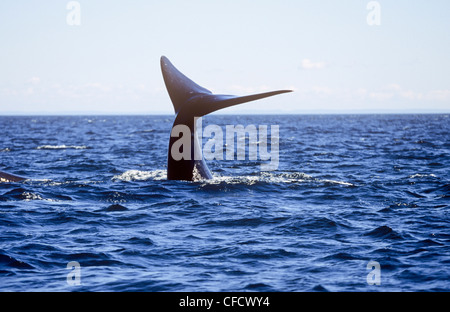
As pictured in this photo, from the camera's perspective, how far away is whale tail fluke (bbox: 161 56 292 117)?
13141 millimetres

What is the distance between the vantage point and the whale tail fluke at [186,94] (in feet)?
43.1

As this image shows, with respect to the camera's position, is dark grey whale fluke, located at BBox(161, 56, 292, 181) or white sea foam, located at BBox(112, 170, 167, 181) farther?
white sea foam, located at BBox(112, 170, 167, 181)

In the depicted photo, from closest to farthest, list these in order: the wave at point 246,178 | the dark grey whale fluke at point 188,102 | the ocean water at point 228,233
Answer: the ocean water at point 228,233 < the dark grey whale fluke at point 188,102 < the wave at point 246,178

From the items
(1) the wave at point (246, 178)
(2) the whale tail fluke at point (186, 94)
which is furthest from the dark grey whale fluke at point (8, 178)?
(2) the whale tail fluke at point (186, 94)

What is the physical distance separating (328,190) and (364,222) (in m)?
4.12

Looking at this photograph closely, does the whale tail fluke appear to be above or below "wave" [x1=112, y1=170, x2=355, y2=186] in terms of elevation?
above

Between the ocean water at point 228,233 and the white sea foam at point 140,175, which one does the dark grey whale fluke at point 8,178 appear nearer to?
the ocean water at point 228,233

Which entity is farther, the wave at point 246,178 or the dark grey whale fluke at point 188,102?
the wave at point 246,178

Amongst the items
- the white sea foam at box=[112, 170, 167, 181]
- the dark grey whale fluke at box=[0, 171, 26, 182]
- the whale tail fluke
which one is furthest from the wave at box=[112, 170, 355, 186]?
the dark grey whale fluke at box=[0, 171, 26, 182]

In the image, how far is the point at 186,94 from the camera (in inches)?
537

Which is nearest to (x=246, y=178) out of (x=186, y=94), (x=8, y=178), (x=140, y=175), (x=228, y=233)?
(x=140, y=175)

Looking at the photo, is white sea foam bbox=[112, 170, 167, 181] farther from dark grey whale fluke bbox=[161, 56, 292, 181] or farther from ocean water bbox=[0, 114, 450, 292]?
dark grey whale fluke bbox=[161, 56, 292, 181]

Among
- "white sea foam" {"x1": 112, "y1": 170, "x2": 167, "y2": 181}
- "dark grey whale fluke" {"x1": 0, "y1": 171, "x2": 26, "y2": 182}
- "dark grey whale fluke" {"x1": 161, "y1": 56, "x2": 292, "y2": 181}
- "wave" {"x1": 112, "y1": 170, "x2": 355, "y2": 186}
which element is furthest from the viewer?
"white sea foam" {"x1": 112, "y1": 170, "x2": 167, "y2": 181}

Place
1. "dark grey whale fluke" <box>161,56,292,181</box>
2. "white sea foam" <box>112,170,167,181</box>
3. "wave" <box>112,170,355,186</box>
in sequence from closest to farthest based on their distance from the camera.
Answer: "dark grey whale fluke" <box>161,56,292,181</box>
"wave" <box>112,170,355,186</box>
"white sea foam" <box>112,170,167,181</box>
